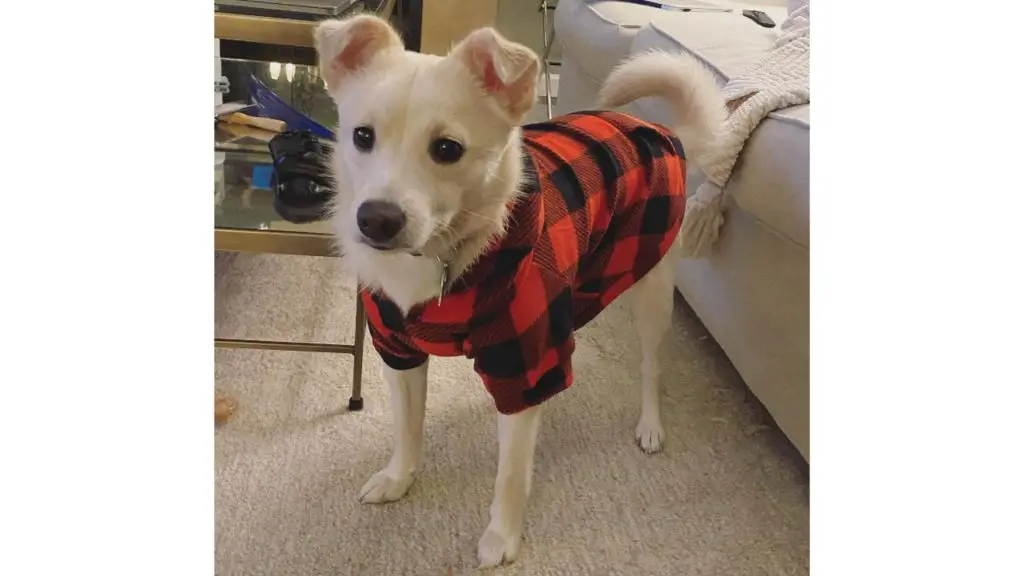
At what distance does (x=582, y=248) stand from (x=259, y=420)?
73 centimetres

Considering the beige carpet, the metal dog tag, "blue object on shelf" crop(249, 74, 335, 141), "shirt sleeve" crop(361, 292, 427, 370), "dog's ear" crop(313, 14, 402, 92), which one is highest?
"dog's ear" crop(313, 14, 402, 92)

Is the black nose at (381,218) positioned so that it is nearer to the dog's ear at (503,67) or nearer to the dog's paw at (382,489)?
the dog's ear at (503,67)

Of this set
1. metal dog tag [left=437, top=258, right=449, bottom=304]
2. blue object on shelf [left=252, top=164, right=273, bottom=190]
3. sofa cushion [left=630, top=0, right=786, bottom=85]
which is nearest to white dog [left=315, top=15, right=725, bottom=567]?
metal dog tag [left=437, top=258, right=449, bottom=304]

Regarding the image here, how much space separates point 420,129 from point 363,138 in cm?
8

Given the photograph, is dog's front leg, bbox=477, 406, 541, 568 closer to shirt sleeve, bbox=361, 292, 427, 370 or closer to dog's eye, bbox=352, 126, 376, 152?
shirt sleeve, bbox=361, 292, 427, 370

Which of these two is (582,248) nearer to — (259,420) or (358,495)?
(358,495)

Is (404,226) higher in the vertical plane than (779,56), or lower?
lower

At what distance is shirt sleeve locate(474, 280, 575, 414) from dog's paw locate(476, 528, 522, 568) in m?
0.24

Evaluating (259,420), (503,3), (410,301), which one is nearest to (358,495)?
(259,420)

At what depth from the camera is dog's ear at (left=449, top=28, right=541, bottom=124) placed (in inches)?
36.1

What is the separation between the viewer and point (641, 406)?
1.59 m

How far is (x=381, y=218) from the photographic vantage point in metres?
0.88

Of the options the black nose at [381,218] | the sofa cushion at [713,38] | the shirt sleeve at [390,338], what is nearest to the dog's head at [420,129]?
the black nose at [381,218]

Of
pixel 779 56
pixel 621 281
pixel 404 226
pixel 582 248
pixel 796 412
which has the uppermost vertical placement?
pixel 779 56
